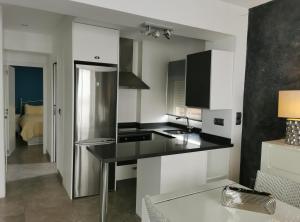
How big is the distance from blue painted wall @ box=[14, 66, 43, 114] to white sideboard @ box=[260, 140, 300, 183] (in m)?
7.34

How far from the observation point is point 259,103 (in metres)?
2.86

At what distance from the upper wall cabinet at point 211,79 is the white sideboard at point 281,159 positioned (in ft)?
2.43

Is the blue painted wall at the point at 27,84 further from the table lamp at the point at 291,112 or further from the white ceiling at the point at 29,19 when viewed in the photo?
the table lamp at the point at 291,112

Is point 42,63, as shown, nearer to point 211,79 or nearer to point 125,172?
point 125,172

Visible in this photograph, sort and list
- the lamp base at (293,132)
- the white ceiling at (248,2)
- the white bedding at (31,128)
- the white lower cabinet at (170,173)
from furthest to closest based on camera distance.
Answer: the white bedding at (31,128) → the white ceiling at (248,2) → the white lower cabinet at (170,173) → the lamp base at (293,132)

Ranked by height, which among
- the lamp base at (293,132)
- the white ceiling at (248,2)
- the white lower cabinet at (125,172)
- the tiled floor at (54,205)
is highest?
the white ceiling at (248,2)

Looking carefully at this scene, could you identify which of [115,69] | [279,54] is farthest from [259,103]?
[115,69]

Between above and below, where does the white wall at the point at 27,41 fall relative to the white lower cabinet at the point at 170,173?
above

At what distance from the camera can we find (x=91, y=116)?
3.19 meters

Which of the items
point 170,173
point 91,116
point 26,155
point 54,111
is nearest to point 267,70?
point 170,173

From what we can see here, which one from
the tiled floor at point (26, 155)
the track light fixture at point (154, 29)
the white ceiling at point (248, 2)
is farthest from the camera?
the tiled floor at point (26, 155)

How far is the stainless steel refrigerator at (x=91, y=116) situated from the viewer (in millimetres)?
3100

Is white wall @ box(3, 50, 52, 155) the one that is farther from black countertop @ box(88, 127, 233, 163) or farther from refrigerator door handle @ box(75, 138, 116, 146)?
black countertop @ box(88, 127, 233, 163)

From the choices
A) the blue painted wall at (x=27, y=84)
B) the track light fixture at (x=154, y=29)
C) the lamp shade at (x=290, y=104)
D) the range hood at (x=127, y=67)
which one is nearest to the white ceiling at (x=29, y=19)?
the range hood at (x=127, y=67)
